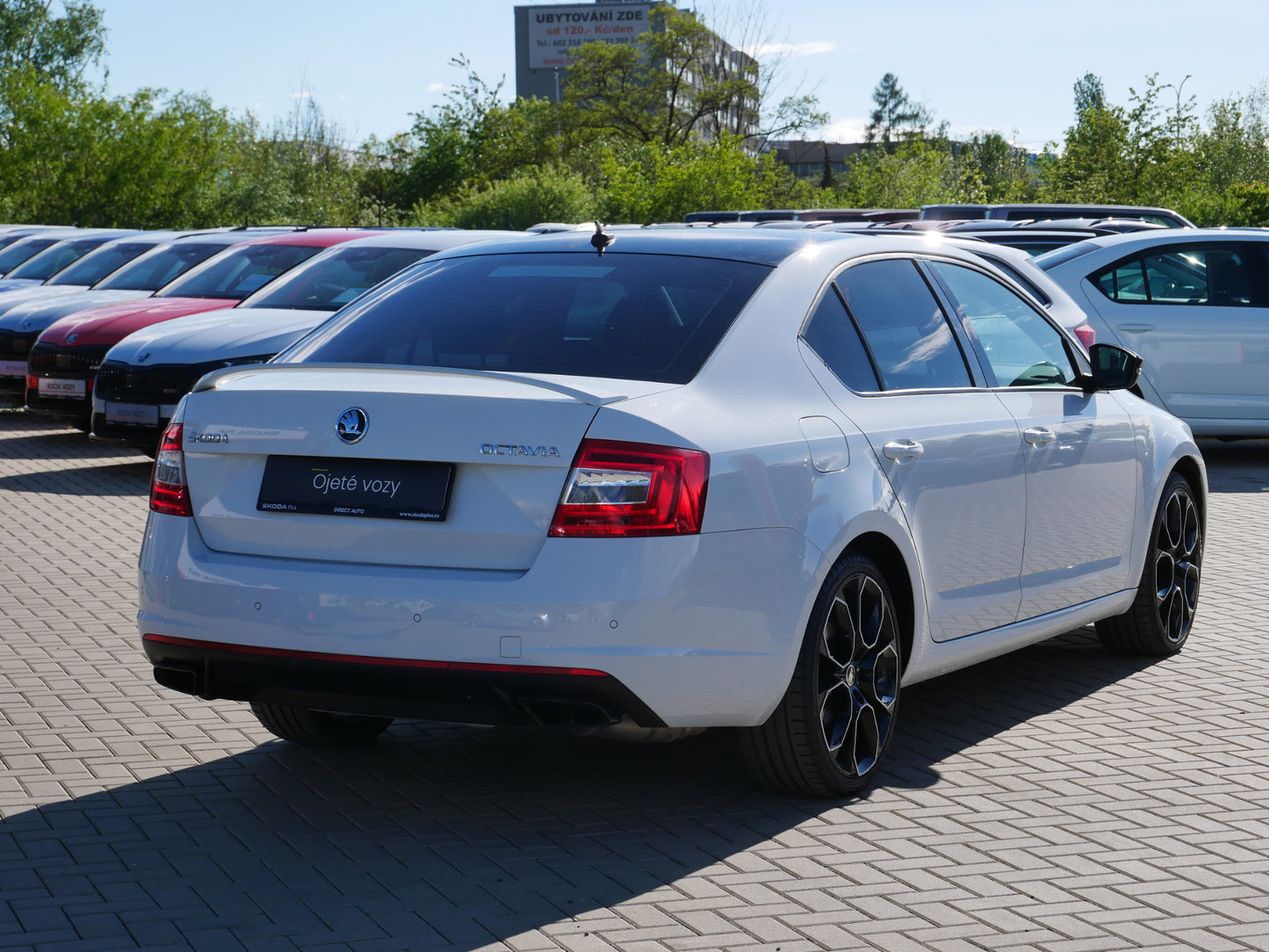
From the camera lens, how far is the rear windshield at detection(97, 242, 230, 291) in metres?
16.6

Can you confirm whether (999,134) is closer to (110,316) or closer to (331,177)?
(331,177)

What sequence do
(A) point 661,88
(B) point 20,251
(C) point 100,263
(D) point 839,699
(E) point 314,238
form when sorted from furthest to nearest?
(A) point 661,88
(B) point 20,251
(C) point 100,263
(E) point 314,238
(D) point 839,699

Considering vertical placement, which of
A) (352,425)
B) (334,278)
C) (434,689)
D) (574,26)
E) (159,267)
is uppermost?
(574,26)

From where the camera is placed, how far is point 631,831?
4.62 metres

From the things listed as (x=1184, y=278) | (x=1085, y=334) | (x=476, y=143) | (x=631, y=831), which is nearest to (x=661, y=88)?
(x=476, y=143)

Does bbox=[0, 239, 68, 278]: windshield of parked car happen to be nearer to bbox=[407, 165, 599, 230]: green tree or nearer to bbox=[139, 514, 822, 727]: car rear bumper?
bbox=[407, 165, 599, 230]: green tree

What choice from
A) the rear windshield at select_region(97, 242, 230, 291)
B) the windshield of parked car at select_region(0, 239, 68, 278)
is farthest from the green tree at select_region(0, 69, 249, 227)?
the rear windshield at select_region(97, 242, 230, 291)

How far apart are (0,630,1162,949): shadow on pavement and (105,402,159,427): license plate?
6.54 metres

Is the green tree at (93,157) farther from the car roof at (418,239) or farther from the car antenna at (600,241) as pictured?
the car antenna at (600,241)

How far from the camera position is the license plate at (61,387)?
13594 millimetres

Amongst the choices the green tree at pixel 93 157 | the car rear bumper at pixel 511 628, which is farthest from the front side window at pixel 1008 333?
the green tree at pixel 93 157

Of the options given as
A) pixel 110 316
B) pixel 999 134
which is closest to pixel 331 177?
pixel 110 316

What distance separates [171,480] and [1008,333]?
2.99 meters

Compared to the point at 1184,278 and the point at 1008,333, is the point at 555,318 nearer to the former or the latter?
the point at 1008,333
